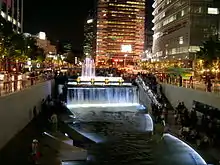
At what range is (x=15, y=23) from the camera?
14000 cm

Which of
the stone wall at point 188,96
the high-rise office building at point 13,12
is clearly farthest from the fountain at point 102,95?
the high-rise office building at point 13,12

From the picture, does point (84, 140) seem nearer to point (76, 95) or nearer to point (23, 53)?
point (76, 95)

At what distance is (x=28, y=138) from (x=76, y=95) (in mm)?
24184

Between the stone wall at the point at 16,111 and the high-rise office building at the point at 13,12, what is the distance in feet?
266

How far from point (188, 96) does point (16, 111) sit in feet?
57.3

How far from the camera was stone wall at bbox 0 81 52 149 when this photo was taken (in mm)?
24248

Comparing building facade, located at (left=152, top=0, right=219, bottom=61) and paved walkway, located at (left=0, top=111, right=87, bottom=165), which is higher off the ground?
building facade, located at (left=152, top=0, right=219, bottom=61)

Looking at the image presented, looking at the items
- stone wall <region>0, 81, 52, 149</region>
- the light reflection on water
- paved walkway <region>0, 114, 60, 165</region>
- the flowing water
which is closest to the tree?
the flowing water

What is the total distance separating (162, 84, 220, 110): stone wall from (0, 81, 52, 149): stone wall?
1479 cm

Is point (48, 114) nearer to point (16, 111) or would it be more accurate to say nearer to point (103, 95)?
point (16, 111)

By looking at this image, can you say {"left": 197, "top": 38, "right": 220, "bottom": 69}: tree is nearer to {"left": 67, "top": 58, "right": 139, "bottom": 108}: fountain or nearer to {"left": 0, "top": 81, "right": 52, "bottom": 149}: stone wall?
{"left": 67, "top": 58, "right": 139, "bottom": 108}: fountain

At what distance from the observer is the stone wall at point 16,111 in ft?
79.6

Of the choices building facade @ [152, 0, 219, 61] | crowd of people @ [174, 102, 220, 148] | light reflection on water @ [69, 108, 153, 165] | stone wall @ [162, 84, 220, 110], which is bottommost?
light reflection on water @ [69, 108, 153, 165]

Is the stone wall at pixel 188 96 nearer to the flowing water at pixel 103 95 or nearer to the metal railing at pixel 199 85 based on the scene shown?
the metal railing at pixel 199 85
